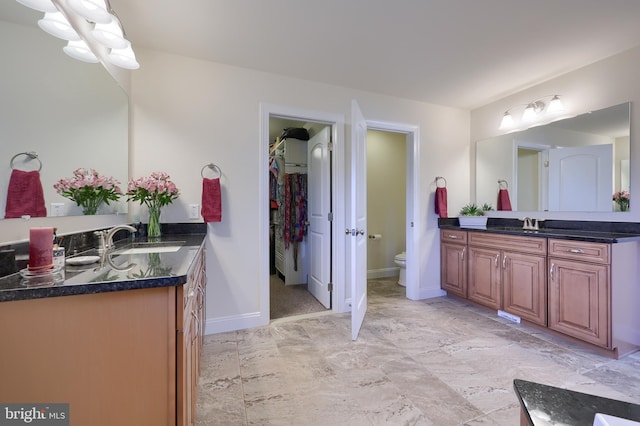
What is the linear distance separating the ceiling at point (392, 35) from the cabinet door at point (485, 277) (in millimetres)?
1756

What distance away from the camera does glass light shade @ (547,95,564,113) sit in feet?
8.68

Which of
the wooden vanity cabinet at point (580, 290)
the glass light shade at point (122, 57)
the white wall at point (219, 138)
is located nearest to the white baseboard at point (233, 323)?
the white wall at point (219, 138)

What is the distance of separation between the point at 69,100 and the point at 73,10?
419mm

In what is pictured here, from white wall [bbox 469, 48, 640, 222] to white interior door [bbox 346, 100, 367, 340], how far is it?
1910 millimetres

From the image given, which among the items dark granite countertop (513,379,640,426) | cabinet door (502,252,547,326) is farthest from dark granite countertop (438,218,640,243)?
dark granite countertop (513,379,640,426)

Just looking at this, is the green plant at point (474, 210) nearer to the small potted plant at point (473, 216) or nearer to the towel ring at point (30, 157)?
the small potted plant at point (473, 216)

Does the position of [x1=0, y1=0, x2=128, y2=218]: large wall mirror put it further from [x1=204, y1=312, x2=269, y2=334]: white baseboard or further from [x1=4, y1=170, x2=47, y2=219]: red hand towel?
[x1=204, y1=312, x2=269, y2=334]: white baseboard

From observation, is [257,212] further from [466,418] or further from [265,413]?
[466,418]

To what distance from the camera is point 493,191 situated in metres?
3.28

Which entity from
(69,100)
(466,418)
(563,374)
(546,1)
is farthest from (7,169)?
(563,374)

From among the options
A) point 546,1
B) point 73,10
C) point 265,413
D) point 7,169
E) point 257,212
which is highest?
point 546,1

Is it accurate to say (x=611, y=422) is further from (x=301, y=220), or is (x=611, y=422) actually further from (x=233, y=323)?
(x=301, y=220)

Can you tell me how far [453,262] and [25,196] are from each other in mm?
3517

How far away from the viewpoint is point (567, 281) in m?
2.16
